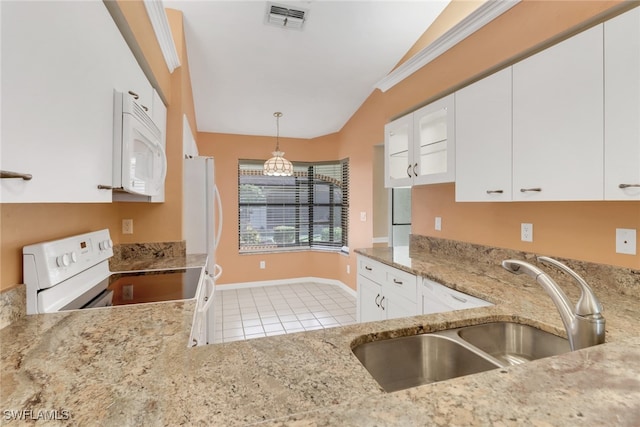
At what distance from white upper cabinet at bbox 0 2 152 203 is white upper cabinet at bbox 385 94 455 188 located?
2006mm

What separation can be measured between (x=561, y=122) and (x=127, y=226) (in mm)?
2813

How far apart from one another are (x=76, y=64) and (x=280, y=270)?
421 centimetres

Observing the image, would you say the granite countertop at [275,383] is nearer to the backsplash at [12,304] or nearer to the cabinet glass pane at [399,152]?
the backsplash at [12,304]

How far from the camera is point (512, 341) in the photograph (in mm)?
1128

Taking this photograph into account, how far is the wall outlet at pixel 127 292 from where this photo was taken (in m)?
1.37

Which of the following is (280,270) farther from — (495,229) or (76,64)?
(76,64)

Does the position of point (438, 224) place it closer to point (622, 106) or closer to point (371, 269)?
point (371, 269)

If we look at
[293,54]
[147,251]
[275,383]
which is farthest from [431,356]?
[293,54]

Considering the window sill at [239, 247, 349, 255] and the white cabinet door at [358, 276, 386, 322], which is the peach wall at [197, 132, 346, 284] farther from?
the white cabinet door at [358, 276, 386, 322]

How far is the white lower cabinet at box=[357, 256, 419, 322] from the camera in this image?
205 cm

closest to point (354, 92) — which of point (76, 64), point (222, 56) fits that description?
point (222, 56)

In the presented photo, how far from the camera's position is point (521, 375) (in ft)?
2.10

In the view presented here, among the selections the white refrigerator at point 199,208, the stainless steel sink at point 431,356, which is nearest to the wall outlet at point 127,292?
the white refrigerator at point 199,208

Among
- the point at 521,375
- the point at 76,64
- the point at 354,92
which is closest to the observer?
the point at 521,375
